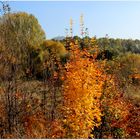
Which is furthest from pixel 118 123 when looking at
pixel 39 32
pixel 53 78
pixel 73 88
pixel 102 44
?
pixel 39 32

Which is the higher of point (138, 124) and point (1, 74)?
point (1, 74)

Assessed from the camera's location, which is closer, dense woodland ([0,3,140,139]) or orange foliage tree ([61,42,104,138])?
orange foliage tree ([61,42,104,138])

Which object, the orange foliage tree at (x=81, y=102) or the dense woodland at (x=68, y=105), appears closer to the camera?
the orange foliage tree at (x=81, y=102)

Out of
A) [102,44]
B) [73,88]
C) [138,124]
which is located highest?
[102,44]

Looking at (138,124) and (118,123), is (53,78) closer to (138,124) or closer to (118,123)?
(138,124)

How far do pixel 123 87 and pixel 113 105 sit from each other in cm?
751

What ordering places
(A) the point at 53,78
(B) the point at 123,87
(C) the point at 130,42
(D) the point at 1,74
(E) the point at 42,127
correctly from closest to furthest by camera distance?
(E) the point at 42,127, (D) the point at 1,74, (A) the point at 53,78, (B) the point at 123,87, (C) the point at 130,42

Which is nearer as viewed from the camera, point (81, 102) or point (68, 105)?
point (81, 102)

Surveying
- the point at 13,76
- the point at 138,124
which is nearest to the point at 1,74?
the point at 13,76

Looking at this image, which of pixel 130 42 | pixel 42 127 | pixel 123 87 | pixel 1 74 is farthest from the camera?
pixel 130 42

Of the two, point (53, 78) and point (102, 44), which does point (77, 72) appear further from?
point (102, 44)

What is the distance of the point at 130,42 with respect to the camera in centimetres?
4681

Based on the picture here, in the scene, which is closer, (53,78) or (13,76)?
(13,76)

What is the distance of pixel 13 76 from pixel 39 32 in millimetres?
23704
